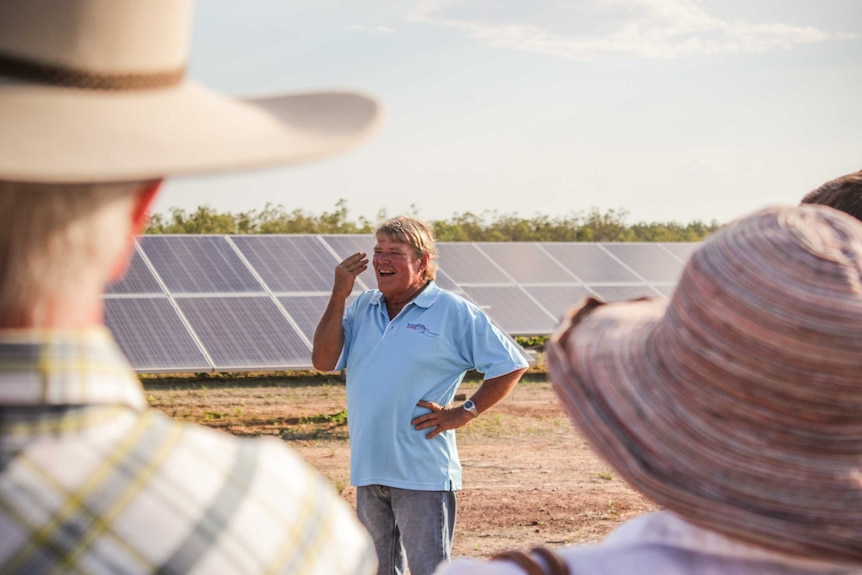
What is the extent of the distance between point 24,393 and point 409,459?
12.4 ft

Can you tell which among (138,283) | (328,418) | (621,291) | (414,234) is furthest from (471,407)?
(621,291)

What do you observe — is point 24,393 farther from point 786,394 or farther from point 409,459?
point 409,459

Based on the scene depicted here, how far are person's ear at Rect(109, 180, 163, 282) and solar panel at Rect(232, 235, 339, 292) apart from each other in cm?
1228

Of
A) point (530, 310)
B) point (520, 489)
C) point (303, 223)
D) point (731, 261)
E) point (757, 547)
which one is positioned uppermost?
point (731, 261)

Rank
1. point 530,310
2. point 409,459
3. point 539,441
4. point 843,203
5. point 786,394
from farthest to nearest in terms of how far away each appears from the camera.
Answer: point 530,310
point 539,441
point 409,459
point 843,203
point 786,394

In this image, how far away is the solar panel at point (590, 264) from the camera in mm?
18148

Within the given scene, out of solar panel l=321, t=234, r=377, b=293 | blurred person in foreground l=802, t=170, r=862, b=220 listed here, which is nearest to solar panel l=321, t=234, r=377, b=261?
solar panel l=321, t=234, r=377, b=293

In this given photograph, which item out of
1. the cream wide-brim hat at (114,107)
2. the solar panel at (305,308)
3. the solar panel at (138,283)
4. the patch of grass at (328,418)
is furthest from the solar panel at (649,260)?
the cream wide-brim hat at (114,107)

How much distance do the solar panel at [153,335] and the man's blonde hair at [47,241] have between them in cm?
1031

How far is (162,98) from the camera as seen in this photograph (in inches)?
52.5

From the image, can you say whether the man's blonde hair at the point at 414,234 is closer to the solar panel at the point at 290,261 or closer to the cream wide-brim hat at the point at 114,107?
the cream wide-brim hat at the point at 114,107

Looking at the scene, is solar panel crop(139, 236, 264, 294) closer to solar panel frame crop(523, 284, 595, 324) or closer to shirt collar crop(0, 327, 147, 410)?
solar panel frame crop(523, 284, 595, 324)

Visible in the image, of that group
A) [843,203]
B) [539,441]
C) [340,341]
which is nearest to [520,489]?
[539,441]

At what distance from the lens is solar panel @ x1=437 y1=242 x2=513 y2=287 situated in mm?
16484
